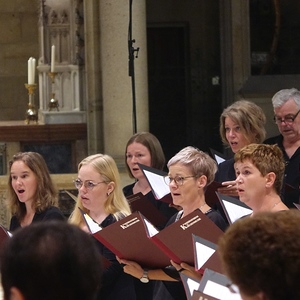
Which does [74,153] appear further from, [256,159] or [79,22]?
[256,159]

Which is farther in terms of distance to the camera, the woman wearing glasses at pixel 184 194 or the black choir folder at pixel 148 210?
the black choir folder at pixel 148 210

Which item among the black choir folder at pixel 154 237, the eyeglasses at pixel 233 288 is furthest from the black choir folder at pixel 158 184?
the eyeglasses at pixel 233 288

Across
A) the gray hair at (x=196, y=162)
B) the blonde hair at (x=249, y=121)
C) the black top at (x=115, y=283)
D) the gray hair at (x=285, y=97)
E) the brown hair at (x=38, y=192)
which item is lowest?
the black top at (x=115, y=283)

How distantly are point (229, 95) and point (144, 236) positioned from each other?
8773 millimetres

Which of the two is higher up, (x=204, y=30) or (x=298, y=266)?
(x=204, y=30)

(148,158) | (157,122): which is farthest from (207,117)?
(148,158)

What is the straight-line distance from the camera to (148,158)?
243 inches

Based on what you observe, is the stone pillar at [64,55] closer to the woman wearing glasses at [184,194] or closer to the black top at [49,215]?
the black top at [49,215]

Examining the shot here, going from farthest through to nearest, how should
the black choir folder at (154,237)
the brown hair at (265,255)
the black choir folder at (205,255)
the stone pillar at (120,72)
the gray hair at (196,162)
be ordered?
the stone pillar at (120,72) → the gray hair at (196,162) → the black choir folder at (154,237) → the black choir folder at (205,255) → the brown hair at (265,255)

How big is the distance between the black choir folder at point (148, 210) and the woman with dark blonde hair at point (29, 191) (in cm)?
42

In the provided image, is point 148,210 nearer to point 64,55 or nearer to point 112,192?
point 112,192

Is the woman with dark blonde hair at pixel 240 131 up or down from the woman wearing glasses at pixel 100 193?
up

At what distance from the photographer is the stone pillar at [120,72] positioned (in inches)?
400

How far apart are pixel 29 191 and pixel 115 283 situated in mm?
855
